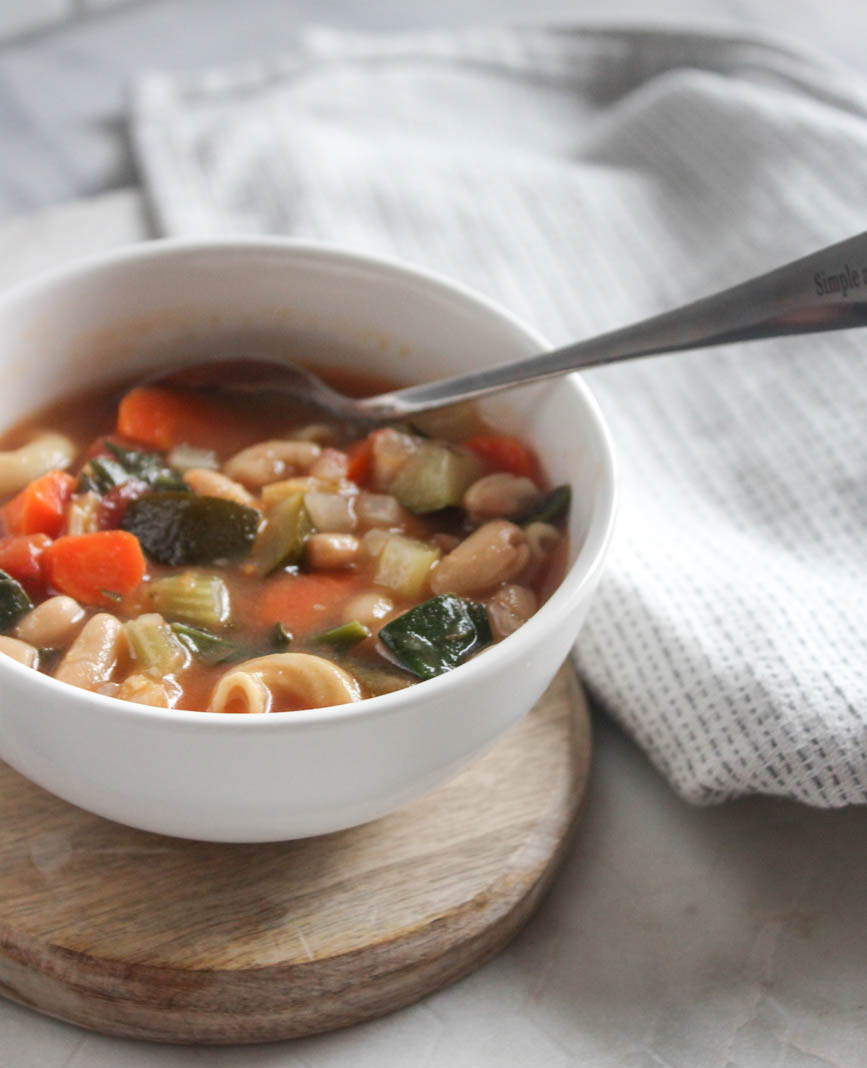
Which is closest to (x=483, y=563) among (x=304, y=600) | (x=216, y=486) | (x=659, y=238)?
(x=304, y=600)

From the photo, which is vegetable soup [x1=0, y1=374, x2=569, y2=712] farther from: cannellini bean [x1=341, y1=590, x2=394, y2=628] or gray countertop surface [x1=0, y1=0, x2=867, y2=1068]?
gray countertop surface [x1=0, y1=0, x2=867, y2=1068]

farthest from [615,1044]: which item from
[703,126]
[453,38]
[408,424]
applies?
[453,38]

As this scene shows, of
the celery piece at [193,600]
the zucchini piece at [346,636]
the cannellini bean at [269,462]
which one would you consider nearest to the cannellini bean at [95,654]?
the celery piece at [193,600]

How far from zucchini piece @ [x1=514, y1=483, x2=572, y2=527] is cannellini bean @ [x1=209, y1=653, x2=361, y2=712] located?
492mm

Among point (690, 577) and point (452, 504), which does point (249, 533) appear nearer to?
point (452, 504)

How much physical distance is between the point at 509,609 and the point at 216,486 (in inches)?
23.5

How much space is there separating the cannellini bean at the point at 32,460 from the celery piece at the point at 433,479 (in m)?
0.64

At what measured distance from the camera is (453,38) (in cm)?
402

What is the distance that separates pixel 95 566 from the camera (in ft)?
7.04

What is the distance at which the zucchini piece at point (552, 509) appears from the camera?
2252 millimetres

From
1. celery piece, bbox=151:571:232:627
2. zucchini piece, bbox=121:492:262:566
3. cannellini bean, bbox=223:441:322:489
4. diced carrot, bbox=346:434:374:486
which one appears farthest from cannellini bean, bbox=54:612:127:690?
diced carrot, bbox=346:434:374:486

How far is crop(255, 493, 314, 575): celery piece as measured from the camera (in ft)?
7.26

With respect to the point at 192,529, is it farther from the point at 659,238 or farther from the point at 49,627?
the point at 659,238

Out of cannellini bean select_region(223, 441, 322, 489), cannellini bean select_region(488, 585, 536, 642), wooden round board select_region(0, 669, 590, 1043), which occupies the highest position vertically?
cannellini bean select_region(223, 441, 322, 489)
